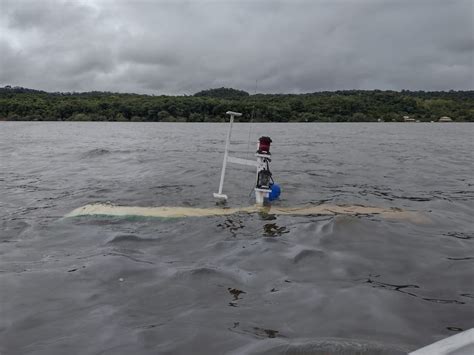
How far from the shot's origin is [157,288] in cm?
559

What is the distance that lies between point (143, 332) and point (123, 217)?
5.32 m

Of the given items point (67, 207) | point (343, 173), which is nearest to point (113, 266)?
point (67, 207)

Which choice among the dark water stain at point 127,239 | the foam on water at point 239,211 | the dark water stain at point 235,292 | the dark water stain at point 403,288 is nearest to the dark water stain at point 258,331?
the dark water stain at point 235,292

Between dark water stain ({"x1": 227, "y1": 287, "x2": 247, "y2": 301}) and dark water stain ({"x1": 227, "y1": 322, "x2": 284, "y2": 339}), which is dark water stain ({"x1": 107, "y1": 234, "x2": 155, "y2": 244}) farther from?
dark water stain ({"x1": 227, "y1": 322, "x2": 284, "y2": 339})

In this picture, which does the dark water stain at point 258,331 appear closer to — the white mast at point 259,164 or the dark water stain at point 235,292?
the dark water stain at point 235,292

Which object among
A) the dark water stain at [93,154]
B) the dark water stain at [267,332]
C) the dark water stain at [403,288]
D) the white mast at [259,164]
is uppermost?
the white mast at [259,164]

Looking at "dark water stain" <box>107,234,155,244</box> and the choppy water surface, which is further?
"dark water stain" <box>107,234,155,244</box>

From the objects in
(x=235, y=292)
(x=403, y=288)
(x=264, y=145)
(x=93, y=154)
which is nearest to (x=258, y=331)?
(x=235, y=292)

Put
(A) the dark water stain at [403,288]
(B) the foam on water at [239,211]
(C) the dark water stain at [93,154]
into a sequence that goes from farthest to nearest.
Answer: (C) the dark water stain at [93,154] → (B) the foam on water at [239,211] → (A) the dark water stain at [403,288]

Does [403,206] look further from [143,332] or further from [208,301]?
[143,332]

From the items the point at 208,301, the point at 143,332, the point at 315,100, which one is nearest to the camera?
the point at 143,332

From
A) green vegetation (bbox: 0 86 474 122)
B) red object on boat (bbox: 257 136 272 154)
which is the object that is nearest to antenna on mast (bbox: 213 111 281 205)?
red object on boat (bbox: 257 136 272 154)

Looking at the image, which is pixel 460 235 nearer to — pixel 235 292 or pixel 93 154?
pixel 235 292

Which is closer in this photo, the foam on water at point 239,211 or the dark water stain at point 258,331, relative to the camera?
the dark water stain at point 258,331
